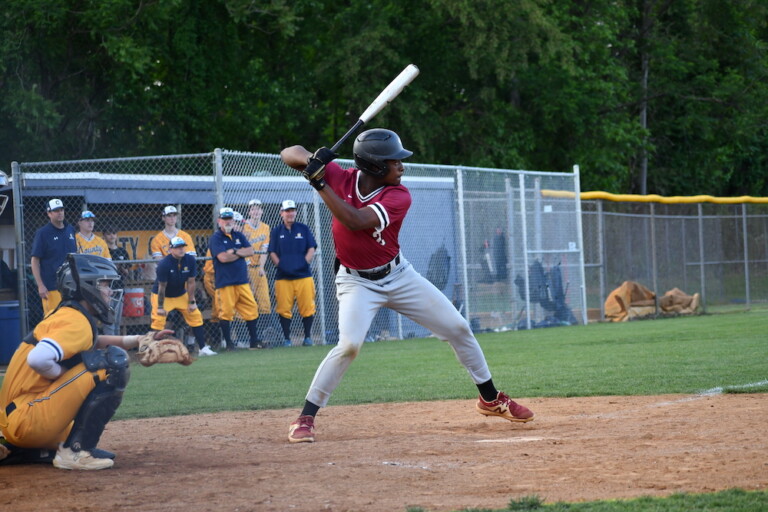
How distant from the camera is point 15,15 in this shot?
74.0ft

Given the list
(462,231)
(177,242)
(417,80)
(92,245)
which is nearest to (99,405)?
(177,242)

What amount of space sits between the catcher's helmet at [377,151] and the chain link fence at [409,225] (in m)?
8.00

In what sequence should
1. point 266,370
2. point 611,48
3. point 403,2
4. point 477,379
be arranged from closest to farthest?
point 477,379 < point 266,370 < point 403,2 < point 611,48

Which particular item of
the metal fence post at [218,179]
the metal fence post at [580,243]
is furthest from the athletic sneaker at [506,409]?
the metal fence post at [580,243]

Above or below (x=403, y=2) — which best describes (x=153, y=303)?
below

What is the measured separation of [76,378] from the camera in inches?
231

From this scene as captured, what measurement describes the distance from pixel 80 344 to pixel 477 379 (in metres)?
2.85

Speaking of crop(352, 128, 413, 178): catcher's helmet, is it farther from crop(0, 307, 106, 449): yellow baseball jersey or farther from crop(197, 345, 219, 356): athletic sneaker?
crop(197, 345, 219, 356): athletic sneaker

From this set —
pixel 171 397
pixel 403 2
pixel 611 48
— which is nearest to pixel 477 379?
pixel 171 397

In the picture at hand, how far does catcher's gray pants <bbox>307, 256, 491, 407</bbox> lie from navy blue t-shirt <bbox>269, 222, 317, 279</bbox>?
8.52m

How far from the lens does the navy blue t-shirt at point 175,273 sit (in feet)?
47.5

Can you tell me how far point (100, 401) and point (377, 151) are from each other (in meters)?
2.37

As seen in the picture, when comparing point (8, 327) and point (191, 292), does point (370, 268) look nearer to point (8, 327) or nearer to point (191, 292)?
point (191, 292)

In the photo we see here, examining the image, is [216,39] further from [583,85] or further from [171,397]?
[171,397]
